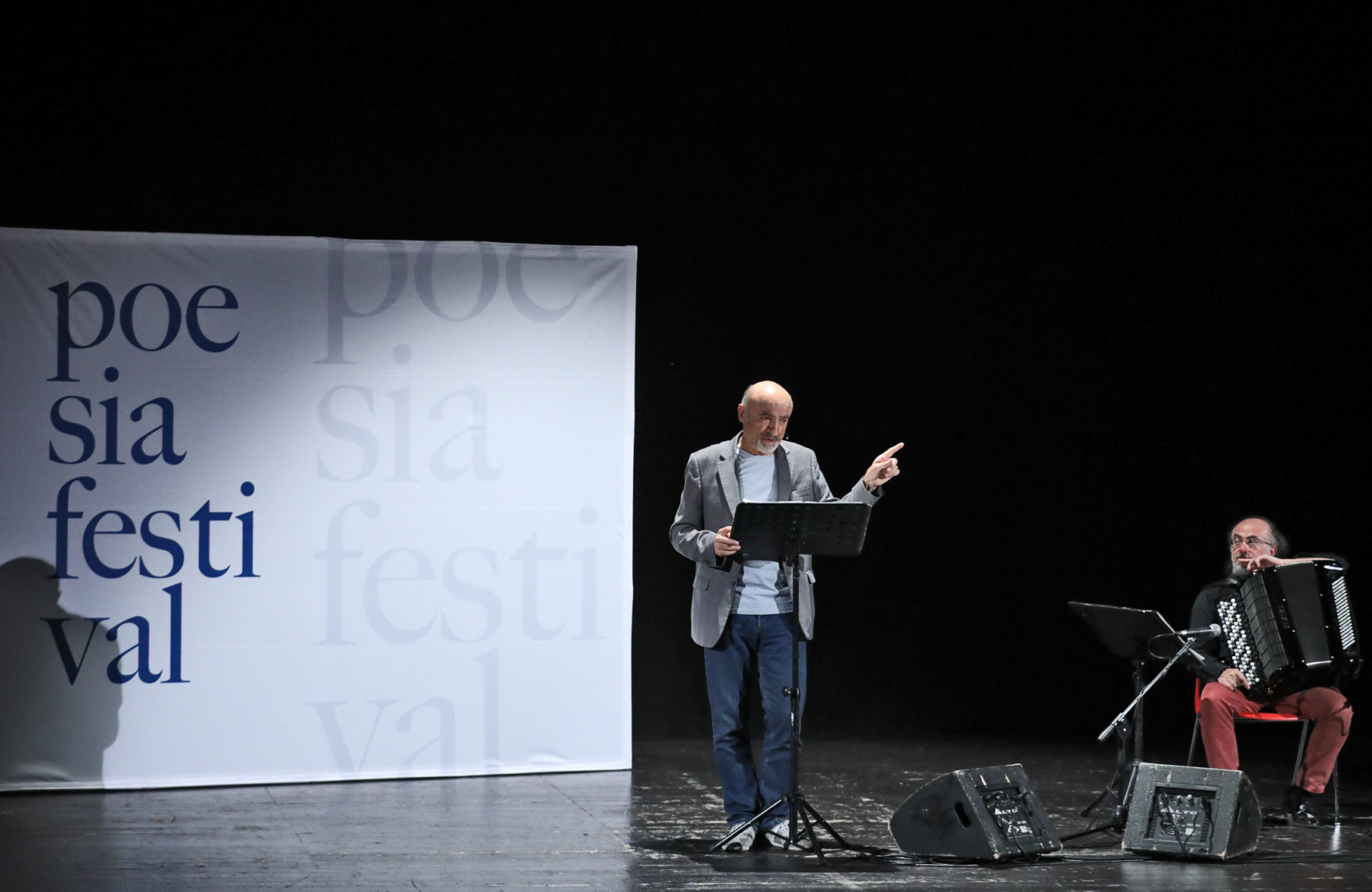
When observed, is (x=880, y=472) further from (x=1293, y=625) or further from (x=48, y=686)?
(x=48, y=686)

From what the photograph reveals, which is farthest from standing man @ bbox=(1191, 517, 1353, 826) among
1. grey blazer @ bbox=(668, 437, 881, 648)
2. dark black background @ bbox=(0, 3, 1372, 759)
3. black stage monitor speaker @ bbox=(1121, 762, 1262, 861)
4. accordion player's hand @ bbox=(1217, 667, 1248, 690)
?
dark black background @ bbox=(0, 3, 1372, 759)

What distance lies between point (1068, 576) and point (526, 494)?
2.85m

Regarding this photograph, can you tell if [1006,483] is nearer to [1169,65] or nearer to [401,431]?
[1169,65]

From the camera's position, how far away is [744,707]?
4730 millimetres

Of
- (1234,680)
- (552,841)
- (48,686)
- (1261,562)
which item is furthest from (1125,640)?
(48,686)

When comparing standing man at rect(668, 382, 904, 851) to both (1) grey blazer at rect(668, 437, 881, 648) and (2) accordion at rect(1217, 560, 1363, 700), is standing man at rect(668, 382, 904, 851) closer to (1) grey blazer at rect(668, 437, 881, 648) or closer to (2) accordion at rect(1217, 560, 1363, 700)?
(1) grey blazer at rect(668, 437, 881, 648)

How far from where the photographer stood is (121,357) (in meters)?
5.72

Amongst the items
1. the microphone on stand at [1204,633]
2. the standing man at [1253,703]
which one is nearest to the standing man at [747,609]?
the microphone on stand at [1204,633]

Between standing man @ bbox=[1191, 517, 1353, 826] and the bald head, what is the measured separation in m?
1.75

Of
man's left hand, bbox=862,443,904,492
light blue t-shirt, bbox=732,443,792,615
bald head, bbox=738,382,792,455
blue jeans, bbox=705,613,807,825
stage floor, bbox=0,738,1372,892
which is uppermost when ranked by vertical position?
bald head, bbox=738,382,792,455

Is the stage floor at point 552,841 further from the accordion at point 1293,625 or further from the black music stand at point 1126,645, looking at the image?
the accordion at point 1293,625

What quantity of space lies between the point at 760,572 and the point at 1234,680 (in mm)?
1812

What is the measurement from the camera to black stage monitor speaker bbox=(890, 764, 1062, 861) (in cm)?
447

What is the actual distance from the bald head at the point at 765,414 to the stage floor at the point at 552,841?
125 centimetres
